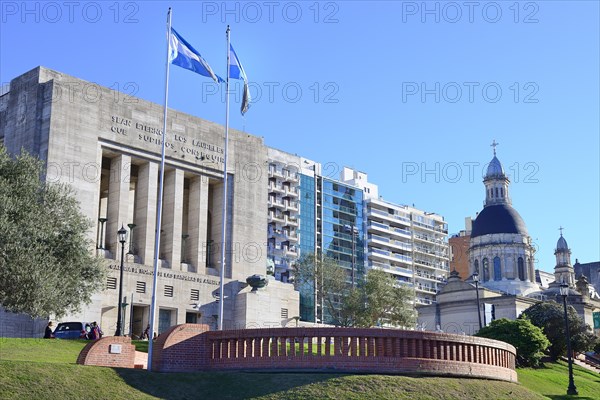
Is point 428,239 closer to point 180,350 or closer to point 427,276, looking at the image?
point 427,276

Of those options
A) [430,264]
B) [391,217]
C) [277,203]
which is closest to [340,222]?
[277,203]

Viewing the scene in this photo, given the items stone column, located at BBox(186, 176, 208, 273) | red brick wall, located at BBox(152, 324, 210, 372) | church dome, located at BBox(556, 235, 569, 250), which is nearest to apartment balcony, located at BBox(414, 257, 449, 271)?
church dome, located at BBox(556, 235, 569, 250)

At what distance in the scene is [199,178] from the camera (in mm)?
67688

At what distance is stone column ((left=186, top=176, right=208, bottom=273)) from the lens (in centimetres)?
6625

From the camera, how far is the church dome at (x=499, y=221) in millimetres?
120875

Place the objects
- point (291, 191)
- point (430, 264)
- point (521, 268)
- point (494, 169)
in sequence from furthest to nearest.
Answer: point (430, 264), point (494, 169), point (291, 191), point (521, 268)

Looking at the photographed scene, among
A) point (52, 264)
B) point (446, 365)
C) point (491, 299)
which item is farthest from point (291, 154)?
point (446, 365)

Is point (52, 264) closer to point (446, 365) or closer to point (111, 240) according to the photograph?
point (446, 365)

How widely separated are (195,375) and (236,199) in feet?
147

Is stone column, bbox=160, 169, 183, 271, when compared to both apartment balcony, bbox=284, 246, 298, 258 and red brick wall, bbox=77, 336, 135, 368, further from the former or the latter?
apartment balcony, bbox=284, 246, 298, 258

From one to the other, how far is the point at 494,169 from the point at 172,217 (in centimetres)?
7624

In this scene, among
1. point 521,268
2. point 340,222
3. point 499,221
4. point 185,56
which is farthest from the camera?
point 340,222

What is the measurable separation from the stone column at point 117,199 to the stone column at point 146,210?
1675 mm

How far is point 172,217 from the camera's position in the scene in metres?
64.9
